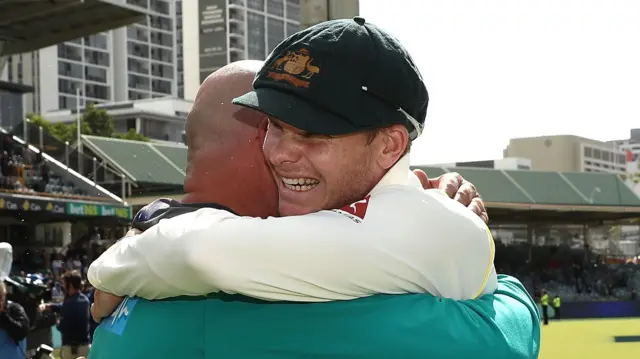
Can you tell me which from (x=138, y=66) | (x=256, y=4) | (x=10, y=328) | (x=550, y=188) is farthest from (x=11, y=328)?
(x=256, y=4)

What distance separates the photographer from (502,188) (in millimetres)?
41531

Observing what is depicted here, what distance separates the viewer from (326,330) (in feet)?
4.49

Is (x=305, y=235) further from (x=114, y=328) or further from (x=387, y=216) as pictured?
(x=114, y=328)

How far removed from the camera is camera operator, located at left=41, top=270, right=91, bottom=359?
1010 centimetres

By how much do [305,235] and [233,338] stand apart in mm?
217

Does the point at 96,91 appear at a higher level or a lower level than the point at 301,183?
higher

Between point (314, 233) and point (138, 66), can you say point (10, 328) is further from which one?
point (138, 66)

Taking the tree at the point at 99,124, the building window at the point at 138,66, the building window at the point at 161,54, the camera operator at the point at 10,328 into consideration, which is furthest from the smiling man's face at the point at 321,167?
the building window at the point at 161,54

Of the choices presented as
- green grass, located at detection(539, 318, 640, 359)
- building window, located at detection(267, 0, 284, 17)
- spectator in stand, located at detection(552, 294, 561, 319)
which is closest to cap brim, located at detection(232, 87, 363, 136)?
green grass, located at detection(539, 318, 640, 359)

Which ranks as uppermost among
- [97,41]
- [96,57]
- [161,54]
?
[97,41]

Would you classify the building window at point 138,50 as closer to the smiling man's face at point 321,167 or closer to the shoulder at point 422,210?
the smiling man's face at point 321,167

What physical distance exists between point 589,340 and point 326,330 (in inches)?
881

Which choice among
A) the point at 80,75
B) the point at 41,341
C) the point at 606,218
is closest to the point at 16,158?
→ the point at 41,341

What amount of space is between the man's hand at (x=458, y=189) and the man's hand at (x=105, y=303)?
620mm
